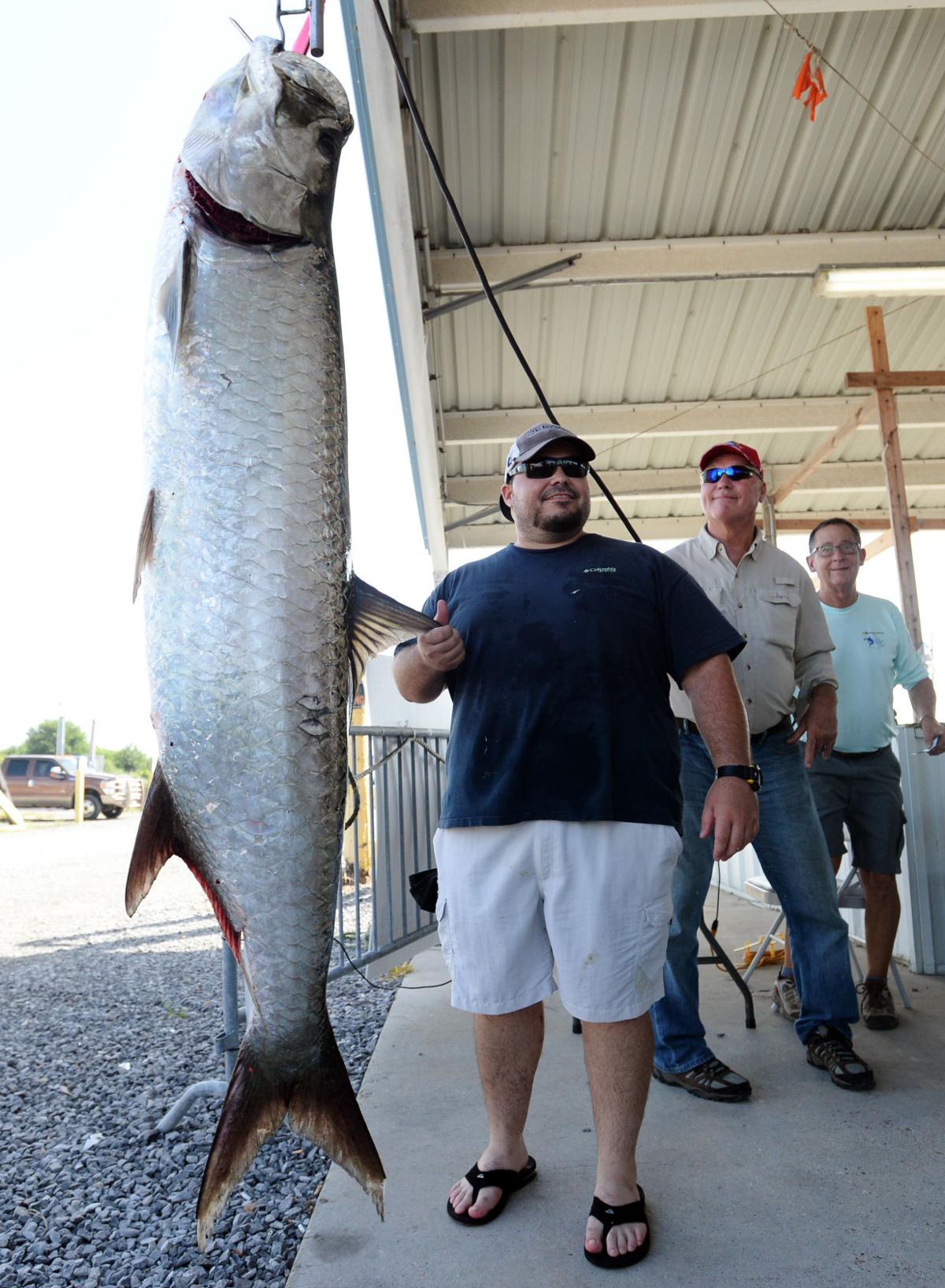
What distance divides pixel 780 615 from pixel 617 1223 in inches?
80.0

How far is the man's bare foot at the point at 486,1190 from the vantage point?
2.34 m

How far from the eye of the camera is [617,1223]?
2.19 metres

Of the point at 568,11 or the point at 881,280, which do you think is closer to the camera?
the point at 568,11

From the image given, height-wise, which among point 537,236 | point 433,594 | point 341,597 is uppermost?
point 537,236

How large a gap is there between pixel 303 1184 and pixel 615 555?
→ 206cm

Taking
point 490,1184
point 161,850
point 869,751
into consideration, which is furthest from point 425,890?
point 869,751

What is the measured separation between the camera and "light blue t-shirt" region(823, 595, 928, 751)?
3.88 m

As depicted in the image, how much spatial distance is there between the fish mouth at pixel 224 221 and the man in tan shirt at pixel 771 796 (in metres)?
2.27

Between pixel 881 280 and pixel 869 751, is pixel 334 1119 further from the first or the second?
pixel 881 280

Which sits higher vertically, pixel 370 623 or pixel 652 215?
pixel 652 215

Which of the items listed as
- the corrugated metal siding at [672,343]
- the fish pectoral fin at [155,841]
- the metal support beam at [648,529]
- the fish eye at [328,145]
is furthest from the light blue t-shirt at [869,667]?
the metal support beam at [648,529]

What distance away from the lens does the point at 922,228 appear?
6691 mm

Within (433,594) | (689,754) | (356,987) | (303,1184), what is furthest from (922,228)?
(303,1184)

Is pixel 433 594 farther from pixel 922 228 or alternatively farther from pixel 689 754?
pixel 922 228
